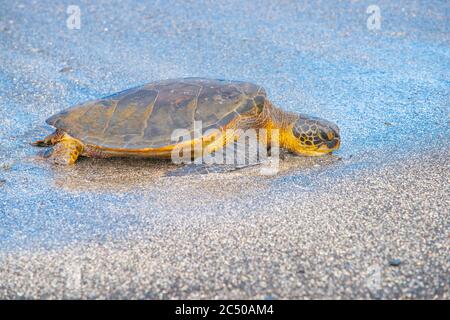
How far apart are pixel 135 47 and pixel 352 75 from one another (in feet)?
8.95

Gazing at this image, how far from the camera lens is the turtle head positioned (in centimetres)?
404

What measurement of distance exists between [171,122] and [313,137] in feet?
3.60

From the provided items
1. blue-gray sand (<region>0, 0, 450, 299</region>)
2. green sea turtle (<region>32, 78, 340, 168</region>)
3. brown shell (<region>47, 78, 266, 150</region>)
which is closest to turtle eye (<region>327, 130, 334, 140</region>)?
green sea turtle (<region>32, 78, 340, 168</region>)

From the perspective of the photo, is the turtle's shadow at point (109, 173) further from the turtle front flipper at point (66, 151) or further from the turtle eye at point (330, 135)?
the turtle eye at point (330, 135)

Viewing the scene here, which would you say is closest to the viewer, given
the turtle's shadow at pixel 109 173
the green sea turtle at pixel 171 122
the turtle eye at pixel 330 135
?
the turtle's shadow at pixel 109 173

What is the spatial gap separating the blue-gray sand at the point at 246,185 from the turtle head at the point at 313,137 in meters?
0.10

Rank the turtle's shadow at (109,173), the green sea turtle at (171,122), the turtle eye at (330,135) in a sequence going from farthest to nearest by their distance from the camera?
the turtle eye at (330,135), the green sea turtle at (171,122), the turtle's shadow at (109,173)

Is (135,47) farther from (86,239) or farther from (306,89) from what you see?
(86,239)

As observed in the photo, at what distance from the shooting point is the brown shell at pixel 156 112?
3.90 metres

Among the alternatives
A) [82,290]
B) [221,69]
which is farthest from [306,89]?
[82,290]

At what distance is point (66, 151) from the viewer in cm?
400

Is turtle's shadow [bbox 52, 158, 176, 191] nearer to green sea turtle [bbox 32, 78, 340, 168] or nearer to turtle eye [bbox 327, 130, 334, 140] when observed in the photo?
green sea turtle [bbox 32, 78, 340, 168]

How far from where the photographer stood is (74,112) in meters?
4.17

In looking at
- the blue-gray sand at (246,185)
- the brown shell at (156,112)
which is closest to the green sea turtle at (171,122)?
the brown shell at (156,112)
